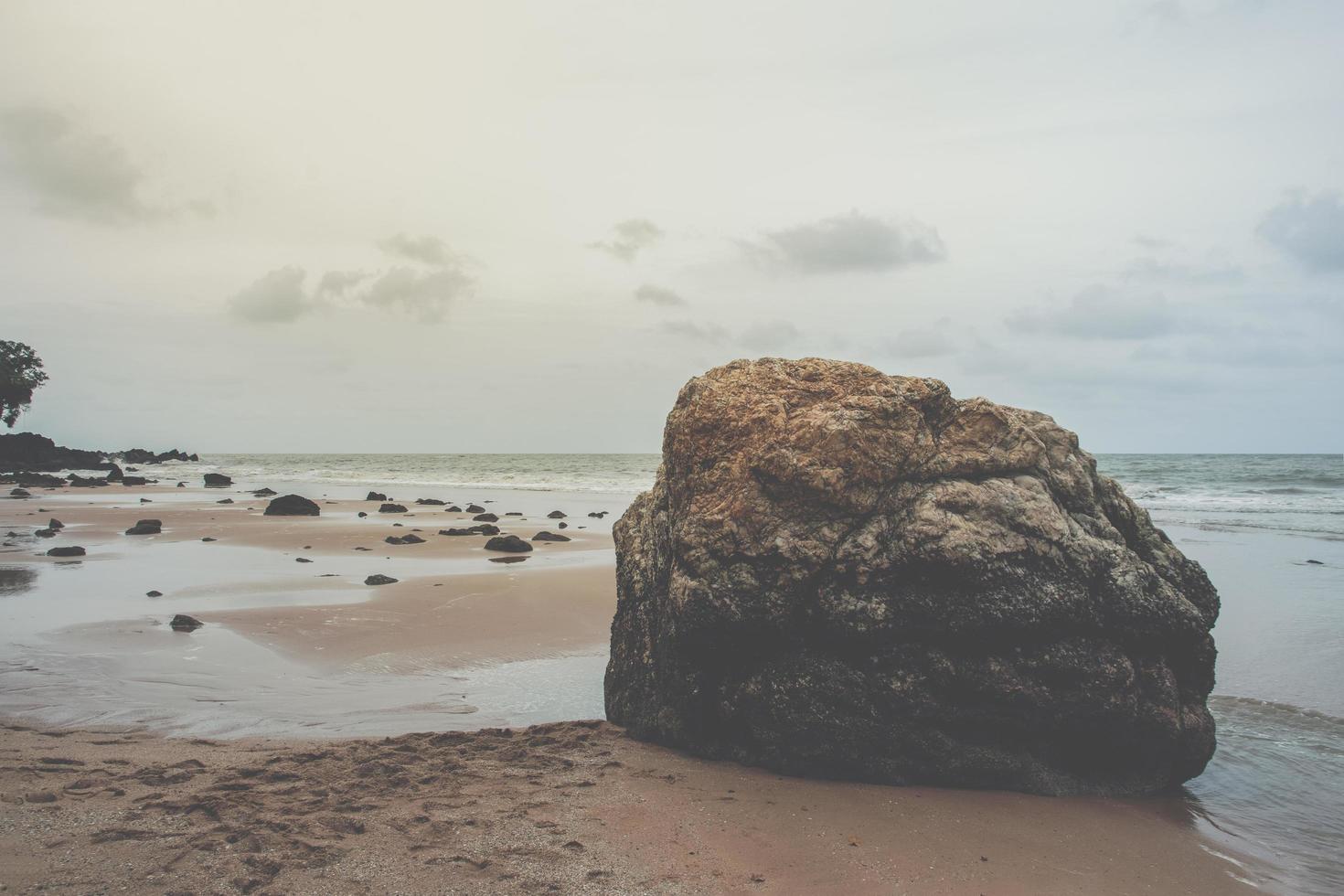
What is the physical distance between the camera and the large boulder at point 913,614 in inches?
194

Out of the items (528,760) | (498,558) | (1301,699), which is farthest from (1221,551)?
(528,760)

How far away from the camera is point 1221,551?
56.6ft

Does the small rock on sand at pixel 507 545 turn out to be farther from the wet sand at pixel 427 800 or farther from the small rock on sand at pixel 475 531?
the wet sand at pixel 427 800

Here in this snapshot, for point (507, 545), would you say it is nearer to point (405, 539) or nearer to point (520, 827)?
point (405, 539)

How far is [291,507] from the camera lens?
24.9 m

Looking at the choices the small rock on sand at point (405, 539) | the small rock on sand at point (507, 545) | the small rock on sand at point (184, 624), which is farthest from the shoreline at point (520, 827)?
the small rock on sand at point (405, 539)

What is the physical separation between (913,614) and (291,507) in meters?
24.2

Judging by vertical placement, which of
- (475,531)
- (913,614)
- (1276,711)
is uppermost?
(913,614)

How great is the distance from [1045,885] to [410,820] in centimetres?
320

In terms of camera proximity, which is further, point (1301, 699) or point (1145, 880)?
point (1301, 699)

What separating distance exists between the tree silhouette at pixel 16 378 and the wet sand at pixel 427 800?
203ft

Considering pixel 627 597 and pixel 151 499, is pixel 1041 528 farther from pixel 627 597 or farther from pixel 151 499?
pixel 151 499

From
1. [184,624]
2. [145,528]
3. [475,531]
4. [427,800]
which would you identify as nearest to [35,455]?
[145,528]

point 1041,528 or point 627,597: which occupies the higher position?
point 1041,528
